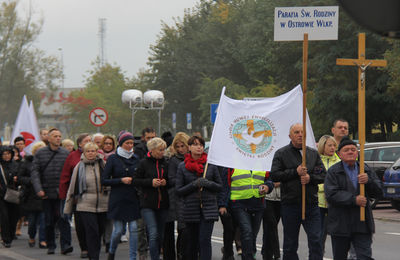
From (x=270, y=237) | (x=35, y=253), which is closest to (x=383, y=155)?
(x=270, y=237)

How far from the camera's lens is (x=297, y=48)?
1614 inches

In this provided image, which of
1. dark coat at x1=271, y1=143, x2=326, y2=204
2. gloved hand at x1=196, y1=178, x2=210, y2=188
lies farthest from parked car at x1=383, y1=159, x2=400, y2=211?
dark coat at x1=271, y1=143, x2=326, y2=204

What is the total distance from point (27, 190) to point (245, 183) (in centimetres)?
485

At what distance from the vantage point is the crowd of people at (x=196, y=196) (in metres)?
7.34

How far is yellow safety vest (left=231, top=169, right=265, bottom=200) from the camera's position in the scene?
9531mm

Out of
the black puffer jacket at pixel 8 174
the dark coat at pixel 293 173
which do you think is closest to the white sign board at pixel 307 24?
the dark coat at pixel 293 173

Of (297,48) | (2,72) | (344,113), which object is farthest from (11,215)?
(2,72)

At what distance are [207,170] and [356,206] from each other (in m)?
2.32

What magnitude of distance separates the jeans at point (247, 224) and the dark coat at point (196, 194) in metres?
0.54

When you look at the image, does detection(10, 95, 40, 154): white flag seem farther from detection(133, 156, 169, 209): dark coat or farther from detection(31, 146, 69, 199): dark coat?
detection(133, 156, 169, 209): dark coat

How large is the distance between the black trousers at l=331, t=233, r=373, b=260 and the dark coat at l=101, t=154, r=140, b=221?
3390 millimetres

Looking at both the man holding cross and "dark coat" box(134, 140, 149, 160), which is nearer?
the man holding cross

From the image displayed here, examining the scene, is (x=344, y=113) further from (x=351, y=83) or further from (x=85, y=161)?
(x=85, y=161)

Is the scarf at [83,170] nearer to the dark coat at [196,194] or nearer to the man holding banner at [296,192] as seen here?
the dark coat at [196,194]
